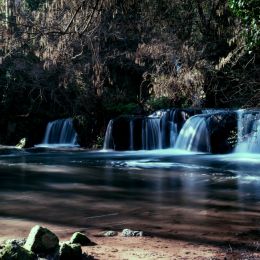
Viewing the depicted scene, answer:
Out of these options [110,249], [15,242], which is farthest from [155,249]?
[15,242]

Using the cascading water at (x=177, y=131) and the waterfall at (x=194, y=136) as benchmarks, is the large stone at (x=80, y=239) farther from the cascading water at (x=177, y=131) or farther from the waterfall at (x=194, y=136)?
the waterfall at (x=194, y=136)

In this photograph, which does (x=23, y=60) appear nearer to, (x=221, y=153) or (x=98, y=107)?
(x=98, y=107)

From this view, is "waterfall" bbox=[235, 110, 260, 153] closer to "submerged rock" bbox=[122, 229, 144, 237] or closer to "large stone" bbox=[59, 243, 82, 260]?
"submerged rock" bbox=[122, 229, 144, 237]

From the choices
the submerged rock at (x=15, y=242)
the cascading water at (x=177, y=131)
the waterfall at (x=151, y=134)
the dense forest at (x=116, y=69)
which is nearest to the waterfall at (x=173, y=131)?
the cascading water at (x=177, y=131)

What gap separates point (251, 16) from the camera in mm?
8188

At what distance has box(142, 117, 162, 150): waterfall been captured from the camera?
852 inches

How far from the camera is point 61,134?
26.3 meters

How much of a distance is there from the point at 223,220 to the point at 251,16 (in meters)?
3.39

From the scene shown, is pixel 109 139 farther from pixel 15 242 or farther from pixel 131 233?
pixel 15 242

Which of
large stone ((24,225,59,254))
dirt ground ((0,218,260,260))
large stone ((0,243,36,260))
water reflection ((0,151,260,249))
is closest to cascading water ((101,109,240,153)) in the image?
water reflection ((0,151,260,249))

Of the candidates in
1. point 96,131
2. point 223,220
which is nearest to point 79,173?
Result: point 223,220

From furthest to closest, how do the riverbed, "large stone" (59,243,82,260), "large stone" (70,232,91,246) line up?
the riverbed → "large stone" (70,232,91,246) → "large stone" (59,243,82,260)

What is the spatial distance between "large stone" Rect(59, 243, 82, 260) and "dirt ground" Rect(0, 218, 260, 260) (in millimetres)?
200

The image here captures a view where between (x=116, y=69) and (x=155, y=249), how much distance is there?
24.0 meters
